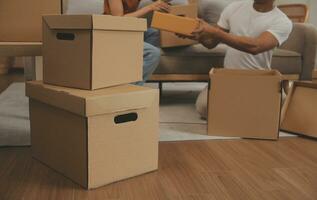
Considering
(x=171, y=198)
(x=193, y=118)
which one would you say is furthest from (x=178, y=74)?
(x=171, y=198)

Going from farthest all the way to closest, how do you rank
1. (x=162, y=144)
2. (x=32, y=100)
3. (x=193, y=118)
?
1. (x=193, y=118)
2. (x=162, y=144)
3. (x=32, y=100)

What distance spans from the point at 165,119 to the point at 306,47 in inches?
41.7

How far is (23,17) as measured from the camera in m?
1.44

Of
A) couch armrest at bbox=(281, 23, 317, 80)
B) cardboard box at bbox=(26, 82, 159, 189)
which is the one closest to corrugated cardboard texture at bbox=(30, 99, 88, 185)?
cardboard box at bbox=(26, 82, 159, 189)

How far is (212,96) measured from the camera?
1609 mm

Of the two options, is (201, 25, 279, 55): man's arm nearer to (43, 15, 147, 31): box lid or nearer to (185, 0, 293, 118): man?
(185, 0, 293, 118): man

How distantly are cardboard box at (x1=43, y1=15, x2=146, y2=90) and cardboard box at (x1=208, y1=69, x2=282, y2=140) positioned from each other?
1.56ft

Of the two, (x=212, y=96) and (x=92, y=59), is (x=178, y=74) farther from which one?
(x=92, y=59)

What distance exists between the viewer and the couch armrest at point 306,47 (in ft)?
7.47

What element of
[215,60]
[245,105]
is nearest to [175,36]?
[215,60]

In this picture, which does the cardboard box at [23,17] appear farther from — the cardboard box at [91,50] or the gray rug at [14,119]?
the gray rug at [14,119]

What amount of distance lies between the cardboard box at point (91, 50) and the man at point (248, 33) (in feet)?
1.88

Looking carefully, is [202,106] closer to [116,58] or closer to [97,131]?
[116,58]

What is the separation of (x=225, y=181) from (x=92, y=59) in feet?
1.86
